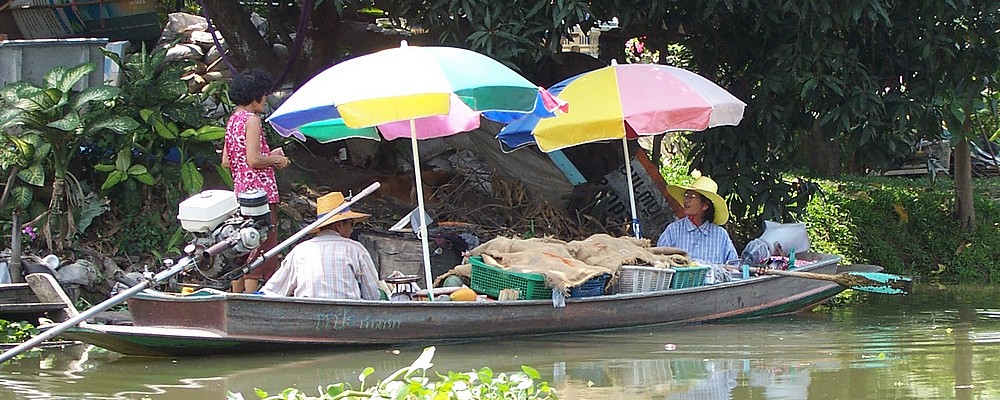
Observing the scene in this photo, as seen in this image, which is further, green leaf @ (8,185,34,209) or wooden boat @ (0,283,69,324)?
green leaf @ (8,185,34,209)

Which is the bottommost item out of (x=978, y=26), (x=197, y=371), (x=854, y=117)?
(x=197, y=371)

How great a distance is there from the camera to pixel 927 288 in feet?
37.1

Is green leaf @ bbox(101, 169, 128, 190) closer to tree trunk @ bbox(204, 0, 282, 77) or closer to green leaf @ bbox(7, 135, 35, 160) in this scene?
green leaf @ bbox(7, 135, 35, 160)

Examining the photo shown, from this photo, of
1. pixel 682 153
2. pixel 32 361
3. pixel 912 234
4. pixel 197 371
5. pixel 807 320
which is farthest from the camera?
pixel 682 153

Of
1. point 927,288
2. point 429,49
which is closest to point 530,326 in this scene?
point 429,49

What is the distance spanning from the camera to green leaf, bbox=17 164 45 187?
8.89m

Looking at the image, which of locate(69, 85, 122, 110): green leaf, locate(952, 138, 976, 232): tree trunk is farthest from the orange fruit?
locate(952, 138, 976, 232): tree trunk

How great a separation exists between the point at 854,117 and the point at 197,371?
5449 millimetres

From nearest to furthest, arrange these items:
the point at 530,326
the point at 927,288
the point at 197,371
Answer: the point at 197,371 < the point at 530,326 < the point at 927,288

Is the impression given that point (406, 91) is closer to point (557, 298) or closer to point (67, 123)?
point (557, 298)

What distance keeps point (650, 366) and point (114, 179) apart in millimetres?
4411

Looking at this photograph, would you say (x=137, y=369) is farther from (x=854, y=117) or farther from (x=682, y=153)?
(x=682, y=153)

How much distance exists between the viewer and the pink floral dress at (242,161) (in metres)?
7.81

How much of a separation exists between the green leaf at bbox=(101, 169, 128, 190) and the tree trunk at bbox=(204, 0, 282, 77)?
2138mm
